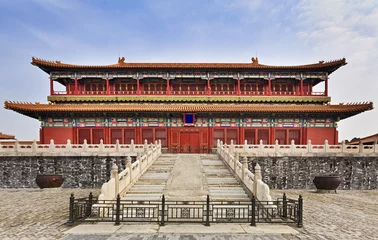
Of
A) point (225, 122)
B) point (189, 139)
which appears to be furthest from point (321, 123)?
point (189, 139)

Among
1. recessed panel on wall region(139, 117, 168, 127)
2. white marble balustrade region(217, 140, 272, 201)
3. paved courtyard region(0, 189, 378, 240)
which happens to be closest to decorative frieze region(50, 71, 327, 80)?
recessed panel on wall region(139, 117, 168, 127)

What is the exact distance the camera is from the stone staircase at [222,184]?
38.9ft

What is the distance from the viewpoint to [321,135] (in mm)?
25781

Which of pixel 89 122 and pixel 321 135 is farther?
pixel 89 122

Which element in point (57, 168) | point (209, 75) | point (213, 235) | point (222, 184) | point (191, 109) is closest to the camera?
point (213, 235)

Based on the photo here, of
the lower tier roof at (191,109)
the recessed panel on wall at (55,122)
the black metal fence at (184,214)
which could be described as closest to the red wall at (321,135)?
the lower tier roof at (191,109)

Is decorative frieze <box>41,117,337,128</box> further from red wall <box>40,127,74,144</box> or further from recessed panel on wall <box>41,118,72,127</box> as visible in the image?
red wall <box>40,127,74,144</box>

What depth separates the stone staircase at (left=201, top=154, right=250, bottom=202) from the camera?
11861 mm

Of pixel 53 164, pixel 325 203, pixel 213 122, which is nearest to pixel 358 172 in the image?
pixel 325 203

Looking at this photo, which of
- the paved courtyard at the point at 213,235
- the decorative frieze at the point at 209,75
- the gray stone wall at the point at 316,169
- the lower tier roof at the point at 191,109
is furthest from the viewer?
the decorative frieze at the point at 209,75

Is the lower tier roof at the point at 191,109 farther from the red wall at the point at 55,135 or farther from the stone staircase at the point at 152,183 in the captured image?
the stone staircase at the point at 152,183

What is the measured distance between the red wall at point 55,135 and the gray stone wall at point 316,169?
58.7 ft

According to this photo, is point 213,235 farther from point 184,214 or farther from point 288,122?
point 288,122

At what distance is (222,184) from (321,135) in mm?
16906
